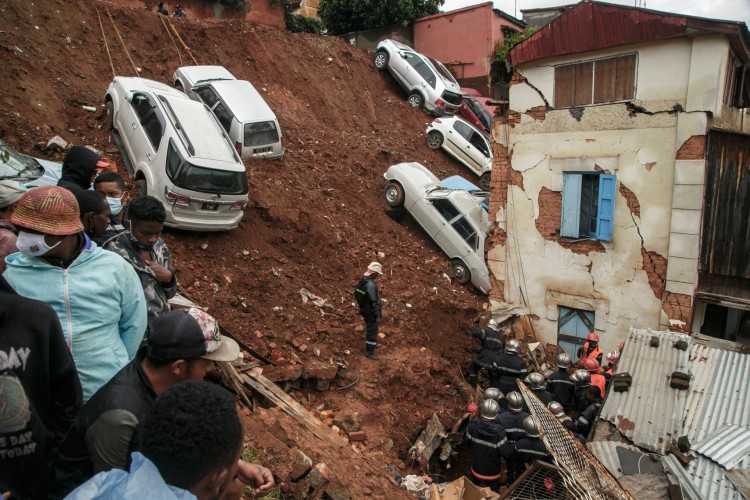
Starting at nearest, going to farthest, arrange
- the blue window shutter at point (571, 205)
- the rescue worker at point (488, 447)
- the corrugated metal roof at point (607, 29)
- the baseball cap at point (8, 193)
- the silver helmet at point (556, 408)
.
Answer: the baseball cap at point (8, 193), the rescue worker at point (488, 447), the silver helmet at point (556, 408), the corrugated metal roof at point (607, 29), the blue window shutter at point (571, 205)

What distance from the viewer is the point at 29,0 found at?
14.0m

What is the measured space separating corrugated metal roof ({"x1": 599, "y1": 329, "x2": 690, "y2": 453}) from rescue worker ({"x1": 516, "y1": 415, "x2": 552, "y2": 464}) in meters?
0.89

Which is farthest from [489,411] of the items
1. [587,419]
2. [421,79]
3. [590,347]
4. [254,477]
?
[421,79]

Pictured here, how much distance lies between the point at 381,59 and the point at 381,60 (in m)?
0.04

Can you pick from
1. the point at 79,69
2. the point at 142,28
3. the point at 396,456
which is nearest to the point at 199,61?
the point at 142,28

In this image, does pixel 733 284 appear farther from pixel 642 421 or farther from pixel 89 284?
pixel 89 284

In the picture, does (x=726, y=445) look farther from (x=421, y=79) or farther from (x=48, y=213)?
(x=421, y=79)

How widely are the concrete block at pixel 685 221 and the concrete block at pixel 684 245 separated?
3.6 inches

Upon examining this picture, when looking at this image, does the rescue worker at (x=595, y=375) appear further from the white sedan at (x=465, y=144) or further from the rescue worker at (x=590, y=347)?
the white sedan at (x=465, y=144)

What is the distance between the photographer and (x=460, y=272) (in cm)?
1293

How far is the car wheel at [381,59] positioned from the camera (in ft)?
71.5

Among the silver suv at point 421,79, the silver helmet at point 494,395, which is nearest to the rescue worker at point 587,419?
the silver helmet at point 494,395

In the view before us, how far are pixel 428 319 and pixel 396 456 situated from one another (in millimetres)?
4128

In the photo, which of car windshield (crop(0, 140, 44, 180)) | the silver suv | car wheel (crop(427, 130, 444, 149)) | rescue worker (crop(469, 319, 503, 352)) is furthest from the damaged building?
car windshield (crop(0, 140, 44, 180))
